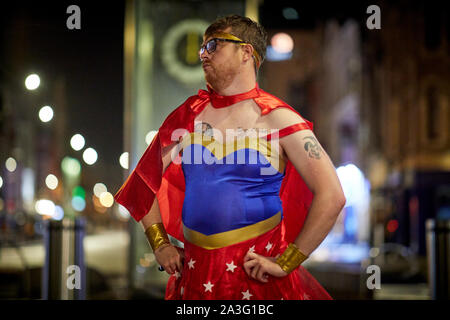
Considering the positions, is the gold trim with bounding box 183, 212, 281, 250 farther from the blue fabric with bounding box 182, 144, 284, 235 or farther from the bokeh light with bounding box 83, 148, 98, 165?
the bokeh light with bounding box 83, 148, 98, 165

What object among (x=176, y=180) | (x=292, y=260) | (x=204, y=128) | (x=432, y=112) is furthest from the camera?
(x=432, y=112)

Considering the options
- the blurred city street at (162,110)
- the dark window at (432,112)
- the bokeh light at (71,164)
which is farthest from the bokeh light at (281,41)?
the dark window at (432,112)

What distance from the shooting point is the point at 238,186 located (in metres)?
2.09

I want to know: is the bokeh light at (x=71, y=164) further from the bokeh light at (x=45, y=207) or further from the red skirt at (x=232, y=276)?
the red skirt at (x=232, y=276)

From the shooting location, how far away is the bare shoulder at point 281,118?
6.86ft

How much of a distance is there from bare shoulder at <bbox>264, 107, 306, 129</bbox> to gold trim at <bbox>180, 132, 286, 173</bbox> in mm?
72

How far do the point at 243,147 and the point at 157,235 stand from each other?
489 mm

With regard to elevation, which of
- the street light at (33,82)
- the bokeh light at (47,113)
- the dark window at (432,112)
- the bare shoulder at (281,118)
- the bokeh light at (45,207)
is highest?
the dark window at (432,112)

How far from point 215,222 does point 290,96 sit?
197 ft

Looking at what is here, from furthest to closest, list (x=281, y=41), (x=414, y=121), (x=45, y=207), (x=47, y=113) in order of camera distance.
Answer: (x=45, y=207) → (x=414, y=121) → (x=281, y=41) → (x=47, y=113)

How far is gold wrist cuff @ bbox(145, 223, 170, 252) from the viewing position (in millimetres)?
2193

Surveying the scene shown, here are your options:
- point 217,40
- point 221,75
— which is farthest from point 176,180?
point 217,40

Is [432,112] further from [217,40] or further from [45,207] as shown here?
[217,40]

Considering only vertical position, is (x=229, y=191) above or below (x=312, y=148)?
below
